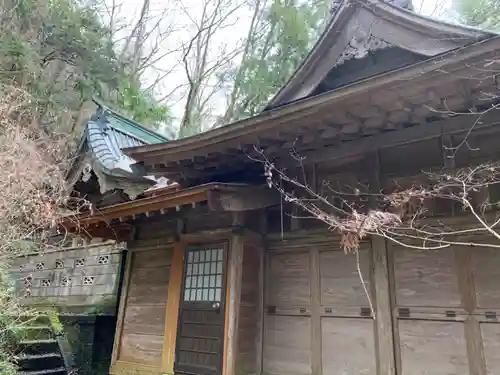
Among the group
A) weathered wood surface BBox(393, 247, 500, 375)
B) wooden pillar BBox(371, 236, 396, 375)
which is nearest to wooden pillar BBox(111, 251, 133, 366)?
wooden pillar BBox(371, 236, 396, 375)

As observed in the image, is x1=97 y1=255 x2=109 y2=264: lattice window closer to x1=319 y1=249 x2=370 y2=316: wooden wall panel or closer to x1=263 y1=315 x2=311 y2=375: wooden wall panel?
x1=263 y1=315 x2=311 y2=375: wooden wall panel

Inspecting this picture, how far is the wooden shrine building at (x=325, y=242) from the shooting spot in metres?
3.43

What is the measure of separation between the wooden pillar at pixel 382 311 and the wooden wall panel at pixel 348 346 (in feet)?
0.33

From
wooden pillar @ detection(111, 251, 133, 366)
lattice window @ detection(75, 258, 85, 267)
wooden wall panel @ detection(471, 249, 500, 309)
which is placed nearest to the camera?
wooden wall panel @ detection(471, 249, 500, 309)

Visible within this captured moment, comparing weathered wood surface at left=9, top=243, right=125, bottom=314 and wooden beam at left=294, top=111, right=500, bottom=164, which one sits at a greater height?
wooden beam at left=294, top=111, right=500, bottom=164

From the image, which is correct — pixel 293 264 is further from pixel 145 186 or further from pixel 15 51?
pixel 15 51

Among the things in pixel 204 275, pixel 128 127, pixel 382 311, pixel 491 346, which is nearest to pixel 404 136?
pixel 382 311

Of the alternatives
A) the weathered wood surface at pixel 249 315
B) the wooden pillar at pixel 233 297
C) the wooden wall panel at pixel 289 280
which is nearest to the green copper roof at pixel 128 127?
the wooden pillar at pixel 233 297

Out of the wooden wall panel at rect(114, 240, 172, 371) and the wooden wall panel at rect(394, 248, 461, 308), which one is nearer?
the wooden wall panel at rect(394, 248, 461, 308)

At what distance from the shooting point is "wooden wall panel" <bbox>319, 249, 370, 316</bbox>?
4.11 m

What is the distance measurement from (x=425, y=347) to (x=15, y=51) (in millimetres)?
10141

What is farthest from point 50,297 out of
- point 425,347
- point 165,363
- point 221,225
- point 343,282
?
point 425,347

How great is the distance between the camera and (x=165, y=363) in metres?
4.77

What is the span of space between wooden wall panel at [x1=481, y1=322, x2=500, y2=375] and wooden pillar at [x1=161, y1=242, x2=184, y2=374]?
11.3ft
